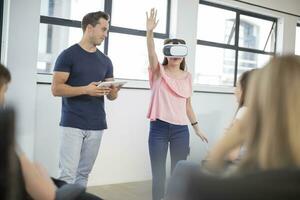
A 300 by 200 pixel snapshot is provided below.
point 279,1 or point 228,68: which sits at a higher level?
point 279,1

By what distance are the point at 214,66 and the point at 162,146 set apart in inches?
93.5

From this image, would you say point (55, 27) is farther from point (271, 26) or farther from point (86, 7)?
point (271, 26)

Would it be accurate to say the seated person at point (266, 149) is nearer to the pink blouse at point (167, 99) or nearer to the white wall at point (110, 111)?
the pink blouse at point (167, 99)

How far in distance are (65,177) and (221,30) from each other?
3.10 metres

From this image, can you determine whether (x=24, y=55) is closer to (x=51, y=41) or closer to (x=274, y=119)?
(x=51, y=41)

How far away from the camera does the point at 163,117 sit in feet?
8.18

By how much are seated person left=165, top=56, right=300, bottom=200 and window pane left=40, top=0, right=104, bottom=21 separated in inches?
109

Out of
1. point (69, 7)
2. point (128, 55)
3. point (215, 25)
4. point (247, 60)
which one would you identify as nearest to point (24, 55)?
point (69, 7)

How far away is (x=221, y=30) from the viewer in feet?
15.3

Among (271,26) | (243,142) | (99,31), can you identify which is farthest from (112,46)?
(243,142)

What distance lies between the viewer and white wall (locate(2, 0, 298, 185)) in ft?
10.0

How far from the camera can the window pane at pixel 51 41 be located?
3.33 meters

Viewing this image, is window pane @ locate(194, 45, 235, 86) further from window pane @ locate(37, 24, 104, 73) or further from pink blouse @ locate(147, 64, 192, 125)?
pink blouse @ locate(147, 64, 192, 125)

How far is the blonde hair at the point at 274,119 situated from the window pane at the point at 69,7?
2.80 metres
